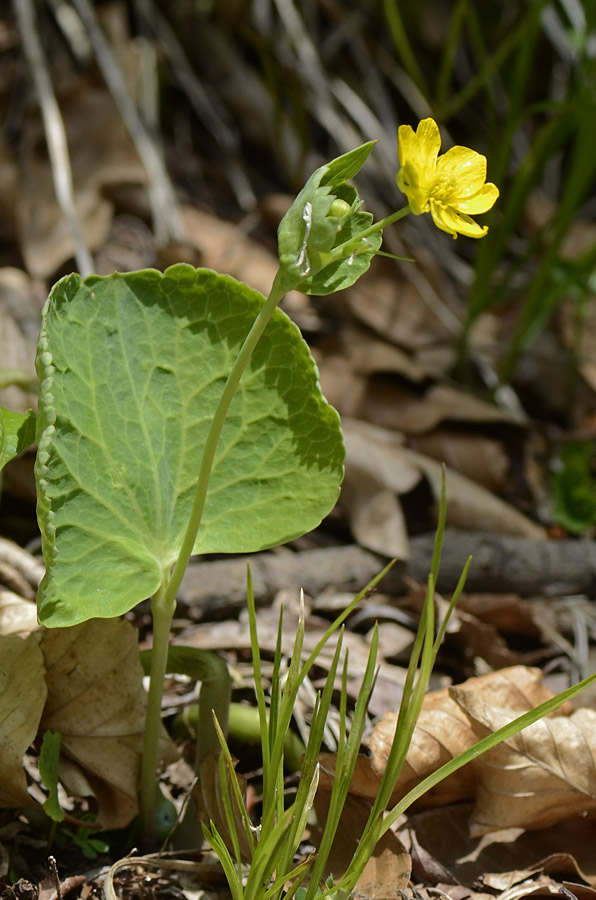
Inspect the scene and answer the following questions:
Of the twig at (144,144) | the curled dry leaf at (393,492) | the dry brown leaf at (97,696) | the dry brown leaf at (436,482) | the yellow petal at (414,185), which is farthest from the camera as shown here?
the twig at (144,144)

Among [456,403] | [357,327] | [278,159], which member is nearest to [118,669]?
[456,403]

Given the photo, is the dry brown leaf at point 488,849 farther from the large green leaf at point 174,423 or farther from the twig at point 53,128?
the twig at point 53,128

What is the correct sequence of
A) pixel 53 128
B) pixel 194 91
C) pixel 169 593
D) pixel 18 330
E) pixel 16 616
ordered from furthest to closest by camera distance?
1. pixel 194 91
2. pixel 53 128
3. pixel 18 330
4. pixel 16 616
5. pixel 169 593

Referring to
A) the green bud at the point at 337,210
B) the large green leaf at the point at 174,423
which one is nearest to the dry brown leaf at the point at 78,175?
the large green leaf at the point at 174,423

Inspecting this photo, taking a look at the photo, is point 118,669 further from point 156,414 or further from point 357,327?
point 357,327

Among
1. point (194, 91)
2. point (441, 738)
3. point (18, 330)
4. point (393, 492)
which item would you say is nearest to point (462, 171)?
point (441, 738)

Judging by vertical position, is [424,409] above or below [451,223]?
below

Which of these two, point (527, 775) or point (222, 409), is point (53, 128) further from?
point (527, 775)
